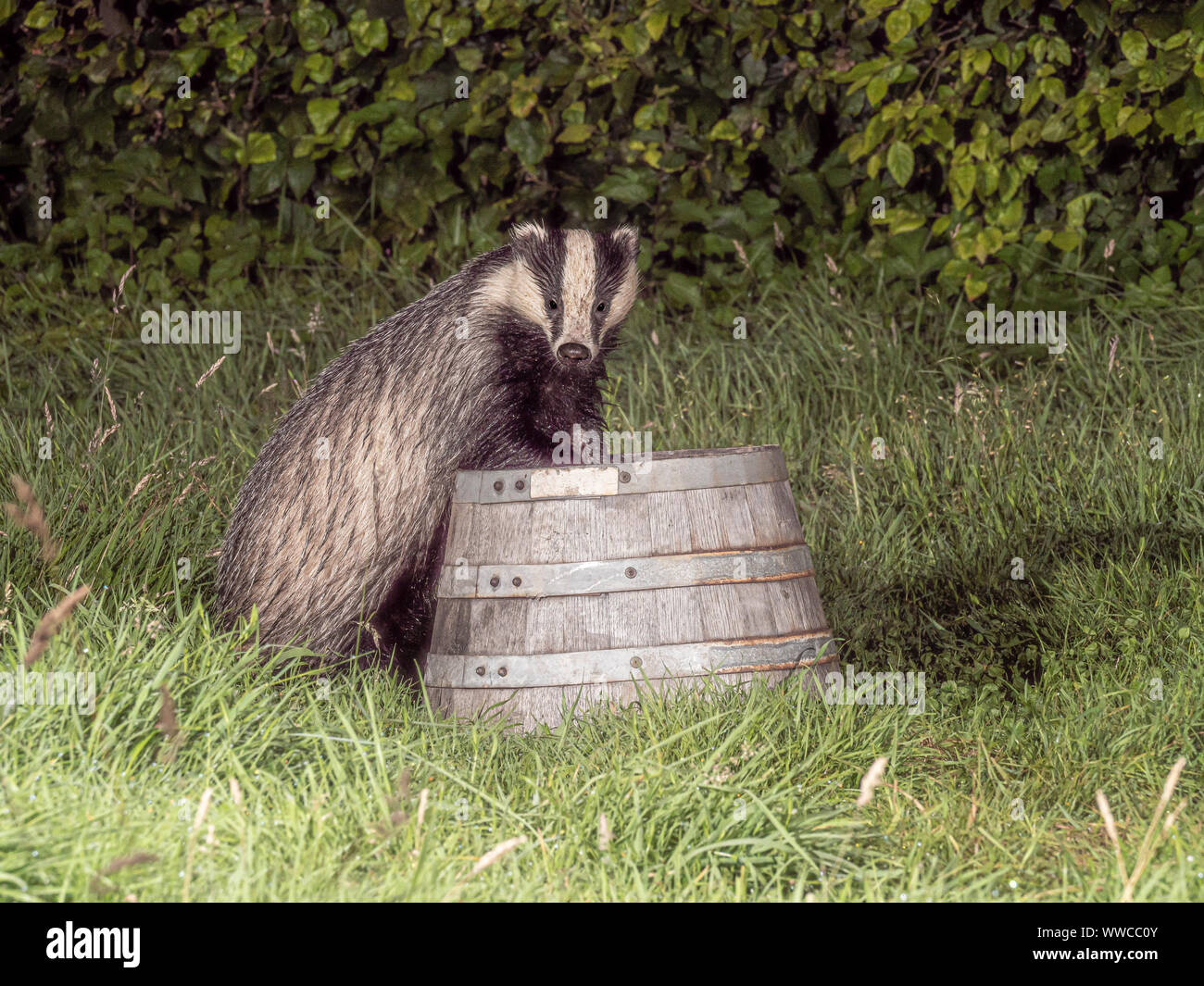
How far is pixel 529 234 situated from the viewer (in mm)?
4418

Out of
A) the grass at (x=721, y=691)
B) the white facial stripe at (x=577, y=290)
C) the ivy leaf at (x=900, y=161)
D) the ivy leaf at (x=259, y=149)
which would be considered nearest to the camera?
the grass at (x=721, y=691)

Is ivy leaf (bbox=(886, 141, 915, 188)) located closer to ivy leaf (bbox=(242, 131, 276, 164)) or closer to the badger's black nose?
the badger's black nose

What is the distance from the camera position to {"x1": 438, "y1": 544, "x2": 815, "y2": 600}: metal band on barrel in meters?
3.55

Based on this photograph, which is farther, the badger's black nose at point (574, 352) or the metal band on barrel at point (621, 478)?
the badger's black nose at point (574, 352)

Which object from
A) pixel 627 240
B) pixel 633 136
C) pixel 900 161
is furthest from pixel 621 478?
pixel 633 136

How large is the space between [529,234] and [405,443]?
734mm

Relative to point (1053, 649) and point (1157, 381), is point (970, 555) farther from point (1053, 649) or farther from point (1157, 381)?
point (1157, 381)

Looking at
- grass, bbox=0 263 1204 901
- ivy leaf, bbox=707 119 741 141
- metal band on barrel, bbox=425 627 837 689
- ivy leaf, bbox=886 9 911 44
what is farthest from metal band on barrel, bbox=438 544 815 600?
ivy leaf, bbox=707 119 741 141

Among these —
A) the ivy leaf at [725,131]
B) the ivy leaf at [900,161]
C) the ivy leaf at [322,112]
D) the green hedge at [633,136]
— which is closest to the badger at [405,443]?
the ivy leaf at [900,161]

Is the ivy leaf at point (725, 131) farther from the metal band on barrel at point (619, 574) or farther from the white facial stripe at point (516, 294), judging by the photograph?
the metal band on barrel at point (619, 574)

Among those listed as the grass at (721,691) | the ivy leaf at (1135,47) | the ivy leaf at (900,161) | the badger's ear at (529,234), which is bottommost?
the grass at (721,691)

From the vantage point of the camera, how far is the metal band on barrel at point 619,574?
11.7ft

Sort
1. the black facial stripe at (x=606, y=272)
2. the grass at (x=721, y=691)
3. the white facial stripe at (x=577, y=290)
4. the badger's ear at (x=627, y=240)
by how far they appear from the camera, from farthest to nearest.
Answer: the badger's ear at (x=627, y=240) < the black facial stripe at (x=606, y=272) < the white facial stripe at (x=577, y=290) < the grass at (x=721, y=691)

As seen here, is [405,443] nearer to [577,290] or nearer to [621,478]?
[577,290]
